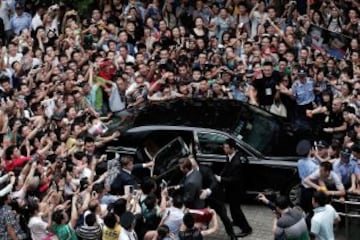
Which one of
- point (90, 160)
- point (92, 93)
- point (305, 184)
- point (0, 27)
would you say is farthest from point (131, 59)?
point (305, 184)

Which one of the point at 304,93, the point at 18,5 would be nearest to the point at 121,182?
the point at 304,93

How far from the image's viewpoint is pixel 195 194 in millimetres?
12836

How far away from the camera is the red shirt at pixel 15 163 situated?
1341cm

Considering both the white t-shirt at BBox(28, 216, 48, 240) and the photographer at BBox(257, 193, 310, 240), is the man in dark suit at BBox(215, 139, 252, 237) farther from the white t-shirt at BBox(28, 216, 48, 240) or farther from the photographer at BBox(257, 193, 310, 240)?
the white t-shirt at BBox(28, 216, 48, 240)

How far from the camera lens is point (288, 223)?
454 inches

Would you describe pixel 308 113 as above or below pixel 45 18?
below

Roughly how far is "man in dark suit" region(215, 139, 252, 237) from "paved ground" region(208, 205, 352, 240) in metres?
0.20

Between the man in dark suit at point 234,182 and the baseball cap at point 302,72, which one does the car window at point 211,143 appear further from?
the baseball cap at point 302,72

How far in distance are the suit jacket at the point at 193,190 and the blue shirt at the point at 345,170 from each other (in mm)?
2335

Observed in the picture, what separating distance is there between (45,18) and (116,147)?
5816 millimetres

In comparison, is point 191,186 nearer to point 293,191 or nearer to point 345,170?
point 293,191

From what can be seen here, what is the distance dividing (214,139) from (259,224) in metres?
1.57

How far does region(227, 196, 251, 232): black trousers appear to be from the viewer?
46.0 feet

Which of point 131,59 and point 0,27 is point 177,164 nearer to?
point 131,59
